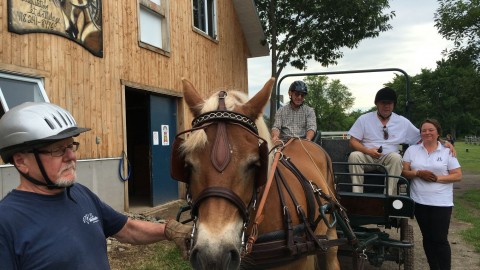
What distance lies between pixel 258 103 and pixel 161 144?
752 cm

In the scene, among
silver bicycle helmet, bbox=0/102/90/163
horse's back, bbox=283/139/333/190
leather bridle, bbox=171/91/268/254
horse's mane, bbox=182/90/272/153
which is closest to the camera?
silver bicycle helmet, bbox=0/102/90/163

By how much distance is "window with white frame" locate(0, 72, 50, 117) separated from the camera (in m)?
5.36

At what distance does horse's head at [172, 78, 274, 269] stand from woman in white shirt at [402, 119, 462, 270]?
2.82 m

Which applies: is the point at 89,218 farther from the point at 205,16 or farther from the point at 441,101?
the point at 441,101

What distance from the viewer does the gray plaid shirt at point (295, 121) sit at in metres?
5.37

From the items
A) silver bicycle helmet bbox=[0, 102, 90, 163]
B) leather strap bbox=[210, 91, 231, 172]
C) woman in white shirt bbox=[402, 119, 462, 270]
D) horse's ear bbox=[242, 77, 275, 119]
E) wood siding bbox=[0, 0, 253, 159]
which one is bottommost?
woman in white shirt bbox=[402, 119, 462, 270]

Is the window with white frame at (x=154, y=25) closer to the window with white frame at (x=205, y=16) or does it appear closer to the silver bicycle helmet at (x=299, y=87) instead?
the window with white frame at (x=205, y=16)

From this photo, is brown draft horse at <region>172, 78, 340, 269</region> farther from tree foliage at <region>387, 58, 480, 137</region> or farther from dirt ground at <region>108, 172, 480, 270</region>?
tree foliage at <region>387, 58, 480, 137</region>

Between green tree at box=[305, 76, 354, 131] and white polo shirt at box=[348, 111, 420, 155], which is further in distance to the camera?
green tree at box=[305, 76, 354, 131]

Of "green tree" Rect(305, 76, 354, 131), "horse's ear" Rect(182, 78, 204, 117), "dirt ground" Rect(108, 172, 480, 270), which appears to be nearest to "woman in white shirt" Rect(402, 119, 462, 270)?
"dirt ground" Rect(108, 172, 480, 270)

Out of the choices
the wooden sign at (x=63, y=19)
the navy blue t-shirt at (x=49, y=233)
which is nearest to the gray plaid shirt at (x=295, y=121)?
the navy blue t-shirt at (x=49, y=233)

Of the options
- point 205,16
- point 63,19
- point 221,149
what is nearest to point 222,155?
point 221,149

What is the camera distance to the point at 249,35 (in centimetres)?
1425

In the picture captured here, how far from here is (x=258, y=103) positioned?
240 centimetres
